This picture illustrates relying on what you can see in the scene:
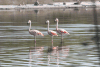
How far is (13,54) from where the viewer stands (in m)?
14.8

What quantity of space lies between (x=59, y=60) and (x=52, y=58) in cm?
67

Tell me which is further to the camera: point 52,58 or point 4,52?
point 4,52

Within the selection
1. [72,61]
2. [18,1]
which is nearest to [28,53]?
[72,61]

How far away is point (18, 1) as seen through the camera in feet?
356

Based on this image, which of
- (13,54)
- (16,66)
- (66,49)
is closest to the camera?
(16,66)

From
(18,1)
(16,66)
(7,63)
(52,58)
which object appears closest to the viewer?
(16,66)

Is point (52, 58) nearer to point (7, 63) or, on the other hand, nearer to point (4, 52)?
point (7, 63)

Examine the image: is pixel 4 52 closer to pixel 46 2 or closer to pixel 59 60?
pixel 59 60

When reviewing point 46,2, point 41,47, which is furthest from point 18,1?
point 41,47

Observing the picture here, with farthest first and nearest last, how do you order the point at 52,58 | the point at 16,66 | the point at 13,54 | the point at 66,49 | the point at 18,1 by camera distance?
the point at 18,1, the point at 66,49, the point at 13,54, the point at 52,58, the point at 16,66

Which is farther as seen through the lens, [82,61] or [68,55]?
[68,55]

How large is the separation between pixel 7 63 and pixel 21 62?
1.89 feet

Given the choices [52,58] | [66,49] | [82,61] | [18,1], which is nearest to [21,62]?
[52,58]

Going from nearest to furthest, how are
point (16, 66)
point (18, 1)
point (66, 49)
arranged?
point (16, 66)
point (66, 49)
point (18, 1)
